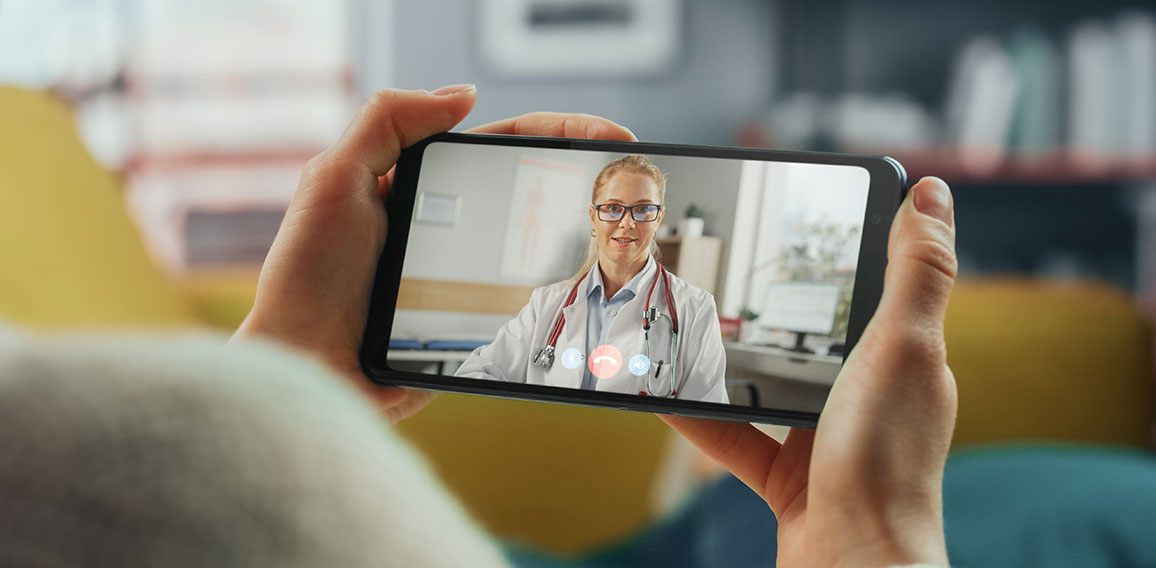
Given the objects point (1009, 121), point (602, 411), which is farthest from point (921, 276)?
point (1009, 121)

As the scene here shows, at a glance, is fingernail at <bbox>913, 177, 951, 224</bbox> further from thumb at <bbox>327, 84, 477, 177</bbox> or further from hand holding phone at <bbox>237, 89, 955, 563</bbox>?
thumb at <bbox>327, 84, 477, 177</bbox>

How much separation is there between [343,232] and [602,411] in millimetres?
700

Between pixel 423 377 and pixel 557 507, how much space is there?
2.33 ft

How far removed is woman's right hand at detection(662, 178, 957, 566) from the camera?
16.9 inches

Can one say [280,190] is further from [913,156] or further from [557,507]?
[913,156]

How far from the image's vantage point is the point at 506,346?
52 cm

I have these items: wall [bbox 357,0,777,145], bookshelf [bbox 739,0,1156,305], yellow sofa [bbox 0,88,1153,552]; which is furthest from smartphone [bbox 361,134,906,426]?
wall [bbox 357,0,777,145]

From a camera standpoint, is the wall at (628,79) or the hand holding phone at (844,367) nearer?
the hand holding phone at (844,367)

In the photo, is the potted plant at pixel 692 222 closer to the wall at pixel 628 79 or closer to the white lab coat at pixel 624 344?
the white lab coat at pixel 624 344

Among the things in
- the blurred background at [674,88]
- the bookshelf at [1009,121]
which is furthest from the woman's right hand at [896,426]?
the bookshelf at [1009,121]

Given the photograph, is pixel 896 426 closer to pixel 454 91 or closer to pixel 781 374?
pixel 781 374

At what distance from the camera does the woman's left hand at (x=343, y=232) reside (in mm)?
544

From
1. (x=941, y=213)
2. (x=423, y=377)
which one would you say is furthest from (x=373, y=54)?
(x=941, y=213)

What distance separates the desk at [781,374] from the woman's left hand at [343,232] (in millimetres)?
169
